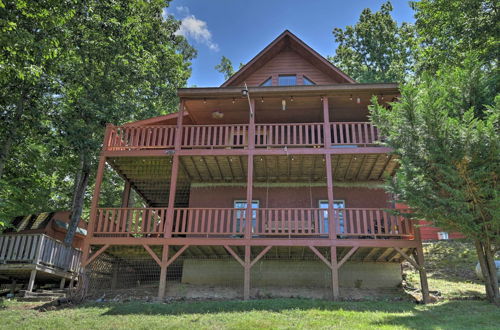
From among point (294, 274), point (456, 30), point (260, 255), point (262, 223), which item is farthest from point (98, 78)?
point (456, 30)

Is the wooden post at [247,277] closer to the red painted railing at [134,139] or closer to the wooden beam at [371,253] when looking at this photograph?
the wooden beam at [371,253]

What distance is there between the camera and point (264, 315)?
9.12 metres

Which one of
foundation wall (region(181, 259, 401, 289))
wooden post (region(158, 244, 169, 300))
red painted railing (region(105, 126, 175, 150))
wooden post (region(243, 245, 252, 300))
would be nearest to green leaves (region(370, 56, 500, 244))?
foundation wall (region(181, 259, 401, 289))

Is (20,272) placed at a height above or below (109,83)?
below

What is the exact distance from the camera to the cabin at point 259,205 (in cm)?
1228

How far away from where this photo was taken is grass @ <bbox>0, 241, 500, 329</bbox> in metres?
8.29

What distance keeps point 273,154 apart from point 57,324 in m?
8.00

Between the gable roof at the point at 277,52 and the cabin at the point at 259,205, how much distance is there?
0.43 ft

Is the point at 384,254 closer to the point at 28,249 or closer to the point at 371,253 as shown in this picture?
the point at 371,253

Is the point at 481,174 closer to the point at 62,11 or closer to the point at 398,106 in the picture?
the point at 398,106

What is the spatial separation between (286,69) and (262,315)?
11.7 meters

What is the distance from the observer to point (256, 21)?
20766 millimetres

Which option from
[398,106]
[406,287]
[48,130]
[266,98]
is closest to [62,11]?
[48,130]

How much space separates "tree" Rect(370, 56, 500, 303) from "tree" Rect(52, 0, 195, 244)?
39.5ft
